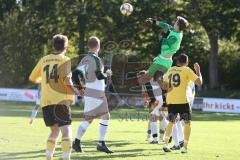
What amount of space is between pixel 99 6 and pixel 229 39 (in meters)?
12.1

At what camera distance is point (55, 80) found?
959 centimetres

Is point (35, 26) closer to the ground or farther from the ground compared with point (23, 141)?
farther from the ground

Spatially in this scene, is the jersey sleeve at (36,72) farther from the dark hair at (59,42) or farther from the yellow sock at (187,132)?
the yellow sock at (187,132)

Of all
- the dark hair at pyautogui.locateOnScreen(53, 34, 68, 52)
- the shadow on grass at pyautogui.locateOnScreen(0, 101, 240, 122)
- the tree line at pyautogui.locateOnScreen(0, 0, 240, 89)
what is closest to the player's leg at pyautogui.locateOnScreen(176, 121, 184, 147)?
the dark hair at pyautogui.locateOnScreen(53, 34, 68, 52)

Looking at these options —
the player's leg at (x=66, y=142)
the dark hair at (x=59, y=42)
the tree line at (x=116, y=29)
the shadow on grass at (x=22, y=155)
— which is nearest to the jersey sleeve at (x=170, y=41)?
the shadow on grass at (x=22, y=155)

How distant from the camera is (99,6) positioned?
4884 cm

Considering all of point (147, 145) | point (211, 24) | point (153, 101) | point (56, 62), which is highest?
point (211, 24)

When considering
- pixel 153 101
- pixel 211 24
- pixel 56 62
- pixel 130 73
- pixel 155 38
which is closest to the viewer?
pixel 56 62

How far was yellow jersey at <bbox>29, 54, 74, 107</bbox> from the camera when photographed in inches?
376

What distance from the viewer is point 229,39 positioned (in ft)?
157

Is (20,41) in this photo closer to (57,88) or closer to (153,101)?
(153,101)

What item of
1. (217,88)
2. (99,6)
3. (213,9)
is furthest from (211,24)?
(99,6)

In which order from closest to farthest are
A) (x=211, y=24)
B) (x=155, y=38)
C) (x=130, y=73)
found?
1. (x=130, y=73)
2. (x=211, y=24)
3. (x=155, y=38)

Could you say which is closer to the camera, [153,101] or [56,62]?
[56,62]
